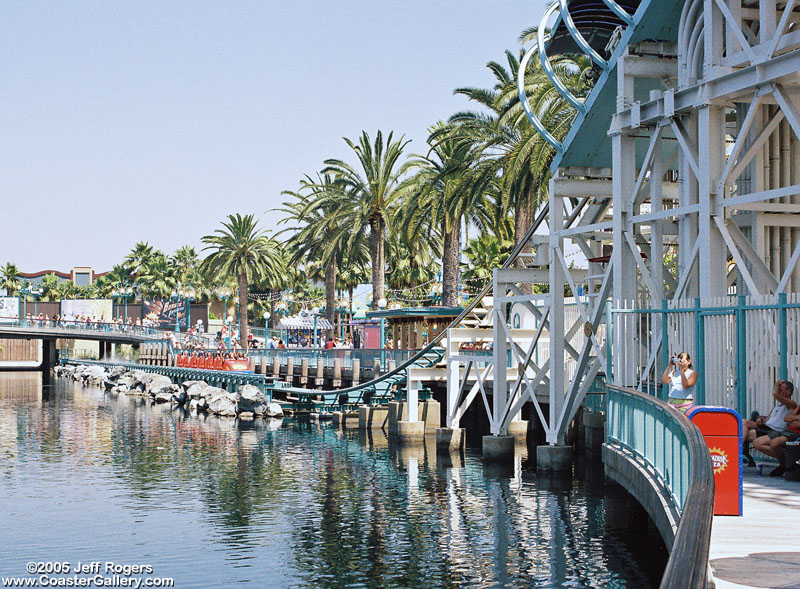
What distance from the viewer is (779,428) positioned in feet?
43.6

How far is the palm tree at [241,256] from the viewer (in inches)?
2926

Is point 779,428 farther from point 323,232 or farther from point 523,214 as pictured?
point 323,232

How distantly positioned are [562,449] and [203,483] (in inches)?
362

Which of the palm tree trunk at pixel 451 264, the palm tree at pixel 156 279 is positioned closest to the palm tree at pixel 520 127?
the palm tree trunk at pixel 451 264

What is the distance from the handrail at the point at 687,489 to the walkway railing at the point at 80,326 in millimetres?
83567

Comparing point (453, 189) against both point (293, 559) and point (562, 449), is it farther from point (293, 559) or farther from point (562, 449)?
point (293, 559)

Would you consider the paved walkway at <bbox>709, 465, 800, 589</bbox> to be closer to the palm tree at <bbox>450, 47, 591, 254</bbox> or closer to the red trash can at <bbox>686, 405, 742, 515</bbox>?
the red trash can at <bbox>686, 405, 742, 515</bbox>

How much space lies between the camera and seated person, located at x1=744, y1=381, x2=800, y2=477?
42.1 feet

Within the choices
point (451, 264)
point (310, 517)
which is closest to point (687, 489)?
point (310, 517)

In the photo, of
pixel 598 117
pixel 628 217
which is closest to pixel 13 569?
pixel 628 217

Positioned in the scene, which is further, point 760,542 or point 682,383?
point 682,383

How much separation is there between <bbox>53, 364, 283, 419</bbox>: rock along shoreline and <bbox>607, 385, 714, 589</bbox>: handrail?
3393 centimetres

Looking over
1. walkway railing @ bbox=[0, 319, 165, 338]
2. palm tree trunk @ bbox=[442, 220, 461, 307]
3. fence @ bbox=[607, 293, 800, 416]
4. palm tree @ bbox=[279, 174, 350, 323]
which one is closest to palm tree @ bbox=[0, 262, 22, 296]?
walkway railing @ bbox=[0, 319, 165, 338]

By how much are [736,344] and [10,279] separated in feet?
424
